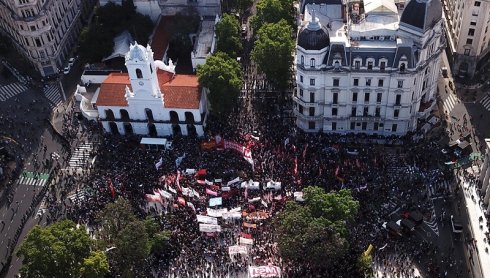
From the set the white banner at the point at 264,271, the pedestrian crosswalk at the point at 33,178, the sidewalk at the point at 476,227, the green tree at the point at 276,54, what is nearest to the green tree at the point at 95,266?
the white banner at the point at 264,271

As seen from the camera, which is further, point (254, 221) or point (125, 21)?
point (125, 21)

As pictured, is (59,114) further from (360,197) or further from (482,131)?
(482,131)

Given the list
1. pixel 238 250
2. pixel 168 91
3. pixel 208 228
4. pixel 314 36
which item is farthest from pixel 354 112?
pixel 238 250

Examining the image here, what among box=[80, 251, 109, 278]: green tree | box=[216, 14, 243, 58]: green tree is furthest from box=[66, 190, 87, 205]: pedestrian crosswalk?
box=[216, 14, 243, 58]: green tree

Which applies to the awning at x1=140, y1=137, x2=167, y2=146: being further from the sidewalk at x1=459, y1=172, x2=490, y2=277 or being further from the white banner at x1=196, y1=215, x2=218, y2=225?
the sidewalk at x1=459, y1=172, x2=490, y2=277

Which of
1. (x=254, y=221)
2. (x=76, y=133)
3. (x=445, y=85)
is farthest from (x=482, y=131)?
(x=76, y=133)

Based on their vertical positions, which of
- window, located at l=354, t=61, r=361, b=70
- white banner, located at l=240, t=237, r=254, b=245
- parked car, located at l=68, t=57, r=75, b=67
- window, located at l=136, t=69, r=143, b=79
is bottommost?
white banner, located at l=240, t=237, r=254, b=245

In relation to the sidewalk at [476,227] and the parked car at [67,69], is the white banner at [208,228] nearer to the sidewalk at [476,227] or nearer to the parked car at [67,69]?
the sidewalk at [476,227]
